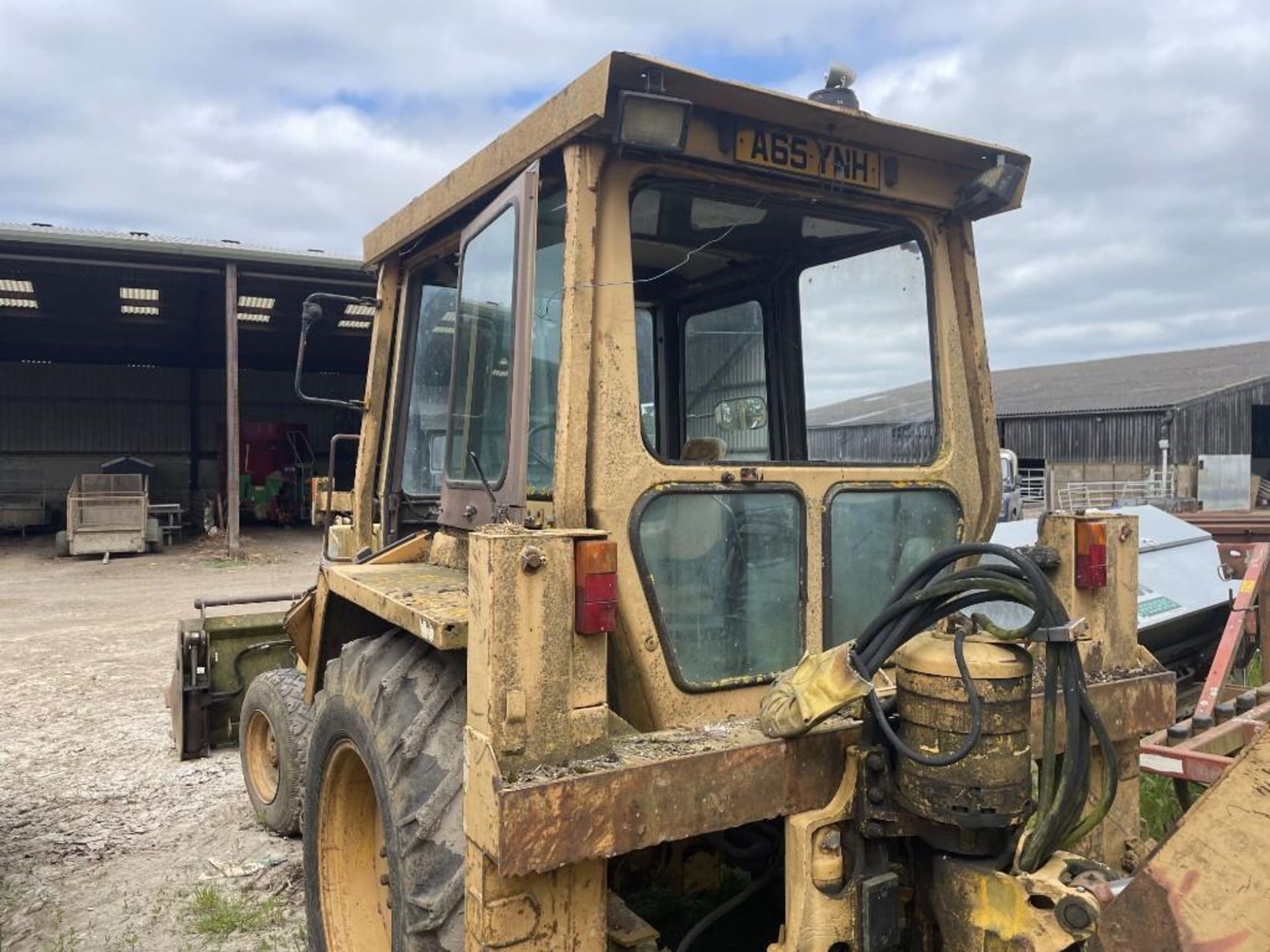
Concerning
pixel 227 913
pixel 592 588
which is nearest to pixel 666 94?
pixel 592 588

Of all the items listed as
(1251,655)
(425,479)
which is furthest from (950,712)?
(1251,655)

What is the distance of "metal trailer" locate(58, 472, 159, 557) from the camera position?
17172 millimetres

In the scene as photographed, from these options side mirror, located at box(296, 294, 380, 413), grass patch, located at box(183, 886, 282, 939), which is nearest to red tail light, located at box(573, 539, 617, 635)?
side mirror, located at box(296, 294, 380, 413)

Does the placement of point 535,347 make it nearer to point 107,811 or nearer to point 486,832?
point 486,832

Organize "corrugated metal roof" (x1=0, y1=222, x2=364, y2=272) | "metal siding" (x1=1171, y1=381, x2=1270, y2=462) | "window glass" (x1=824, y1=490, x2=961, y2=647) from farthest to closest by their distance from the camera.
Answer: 1. "metal siding" (x1=1171, y1=381, x2=1270, y2=462)
2. "corrugated metal roof" (x1=0, y1=222, x2=364, y2=272)
3. "window glass" (x1=824, y1=490, x2=961, y2=647)

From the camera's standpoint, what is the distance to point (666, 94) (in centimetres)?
224

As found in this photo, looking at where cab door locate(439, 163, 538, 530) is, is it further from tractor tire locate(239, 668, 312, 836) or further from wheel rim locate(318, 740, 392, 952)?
tractor tire locate(239, 668, 312, 836)

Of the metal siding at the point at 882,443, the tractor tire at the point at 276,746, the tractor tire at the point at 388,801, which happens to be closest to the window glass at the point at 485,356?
the tractor tire at the point at 388,801

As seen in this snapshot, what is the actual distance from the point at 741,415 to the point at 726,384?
14 cm

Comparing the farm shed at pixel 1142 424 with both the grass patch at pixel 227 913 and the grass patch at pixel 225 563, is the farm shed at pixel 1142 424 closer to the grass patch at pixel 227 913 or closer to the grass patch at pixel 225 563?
the grass patch at pixel 225 563

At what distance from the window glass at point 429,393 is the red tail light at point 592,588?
1.41 metres

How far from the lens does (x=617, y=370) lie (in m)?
2.35

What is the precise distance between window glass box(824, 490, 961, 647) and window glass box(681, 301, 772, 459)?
669 mm

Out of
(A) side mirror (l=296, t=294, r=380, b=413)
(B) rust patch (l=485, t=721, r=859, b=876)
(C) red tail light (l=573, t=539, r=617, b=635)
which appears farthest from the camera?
(A) side mirror (l=296, t=294, r=380, b=413)
